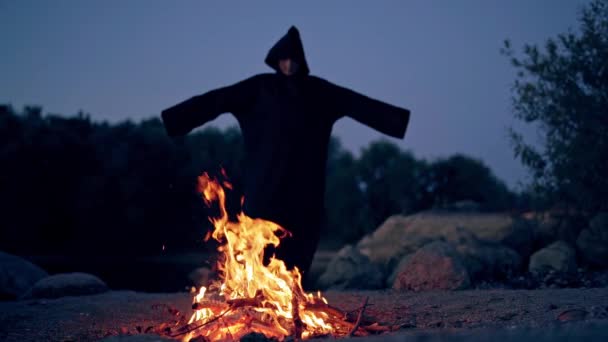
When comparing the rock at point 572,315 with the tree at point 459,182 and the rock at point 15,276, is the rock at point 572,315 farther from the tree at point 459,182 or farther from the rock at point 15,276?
the tree at point 459,182

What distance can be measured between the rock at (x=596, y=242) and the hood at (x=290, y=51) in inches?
384

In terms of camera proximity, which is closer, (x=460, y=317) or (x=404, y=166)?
(x=460, y=317)

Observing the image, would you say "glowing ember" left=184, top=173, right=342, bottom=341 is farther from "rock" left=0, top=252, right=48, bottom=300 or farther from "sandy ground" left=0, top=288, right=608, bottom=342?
"rock" left=0, top=252, right=48, bottom=300

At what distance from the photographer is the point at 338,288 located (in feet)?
43.1

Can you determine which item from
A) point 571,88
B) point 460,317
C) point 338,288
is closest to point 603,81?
point 571,88

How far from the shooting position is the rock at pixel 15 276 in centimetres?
1066

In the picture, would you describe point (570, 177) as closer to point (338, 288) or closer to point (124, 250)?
point (338, 288)

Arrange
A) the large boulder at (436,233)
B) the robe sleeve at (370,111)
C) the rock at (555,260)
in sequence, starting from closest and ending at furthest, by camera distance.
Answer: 1. the robe sleeve at (370,111)
2. the rock at (555,260)
3. the large boulder at (436,233)

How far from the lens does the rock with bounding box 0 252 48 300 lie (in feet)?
35.0

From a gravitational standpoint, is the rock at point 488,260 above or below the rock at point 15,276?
below

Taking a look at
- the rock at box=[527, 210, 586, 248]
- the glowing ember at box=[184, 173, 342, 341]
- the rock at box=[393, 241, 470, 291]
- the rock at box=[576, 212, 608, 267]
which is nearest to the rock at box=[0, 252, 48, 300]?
the glowing ember at box=[184, 173, 342, 341]

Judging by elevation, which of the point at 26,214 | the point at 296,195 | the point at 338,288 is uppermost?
the point at 26,214

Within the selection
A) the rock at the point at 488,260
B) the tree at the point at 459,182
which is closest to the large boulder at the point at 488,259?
the rock at the point at 488,260

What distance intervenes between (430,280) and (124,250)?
2313 centimetres
